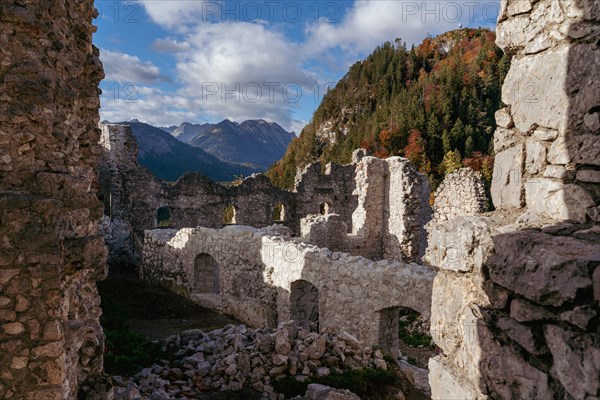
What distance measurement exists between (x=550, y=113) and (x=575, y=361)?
1.23 m

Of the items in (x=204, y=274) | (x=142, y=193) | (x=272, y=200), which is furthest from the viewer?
(x=272, y=200)

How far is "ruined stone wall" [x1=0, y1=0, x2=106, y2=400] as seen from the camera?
3047 millimetres

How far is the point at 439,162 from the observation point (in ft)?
150

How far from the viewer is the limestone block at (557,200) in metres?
2.15

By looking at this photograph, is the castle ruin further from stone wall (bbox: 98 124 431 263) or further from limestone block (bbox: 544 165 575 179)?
stone wall (bbox: 98 124 431 263)

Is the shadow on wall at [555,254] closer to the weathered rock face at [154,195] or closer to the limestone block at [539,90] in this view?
the limestone block at [539,90]

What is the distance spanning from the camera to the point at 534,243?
203cm

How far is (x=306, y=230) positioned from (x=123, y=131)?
11.5m

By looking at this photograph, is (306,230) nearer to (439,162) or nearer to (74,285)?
(74,285)

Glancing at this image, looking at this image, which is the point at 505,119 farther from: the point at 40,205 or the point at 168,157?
the point at 168,157

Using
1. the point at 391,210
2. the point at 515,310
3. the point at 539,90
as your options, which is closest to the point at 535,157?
the point at 539,90

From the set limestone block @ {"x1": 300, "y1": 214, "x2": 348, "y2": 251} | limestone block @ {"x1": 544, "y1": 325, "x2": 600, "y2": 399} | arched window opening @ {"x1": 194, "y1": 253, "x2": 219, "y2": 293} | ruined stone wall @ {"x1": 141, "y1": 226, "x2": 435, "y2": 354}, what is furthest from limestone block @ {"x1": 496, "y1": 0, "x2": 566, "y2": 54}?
arched window opening @ {"x1": 194, "y1": 253, "x2": 219, "y2": 293}

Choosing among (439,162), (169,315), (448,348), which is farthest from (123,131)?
(439,162)

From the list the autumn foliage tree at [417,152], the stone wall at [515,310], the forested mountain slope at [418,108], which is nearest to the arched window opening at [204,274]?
the stone wall at [515,310]
